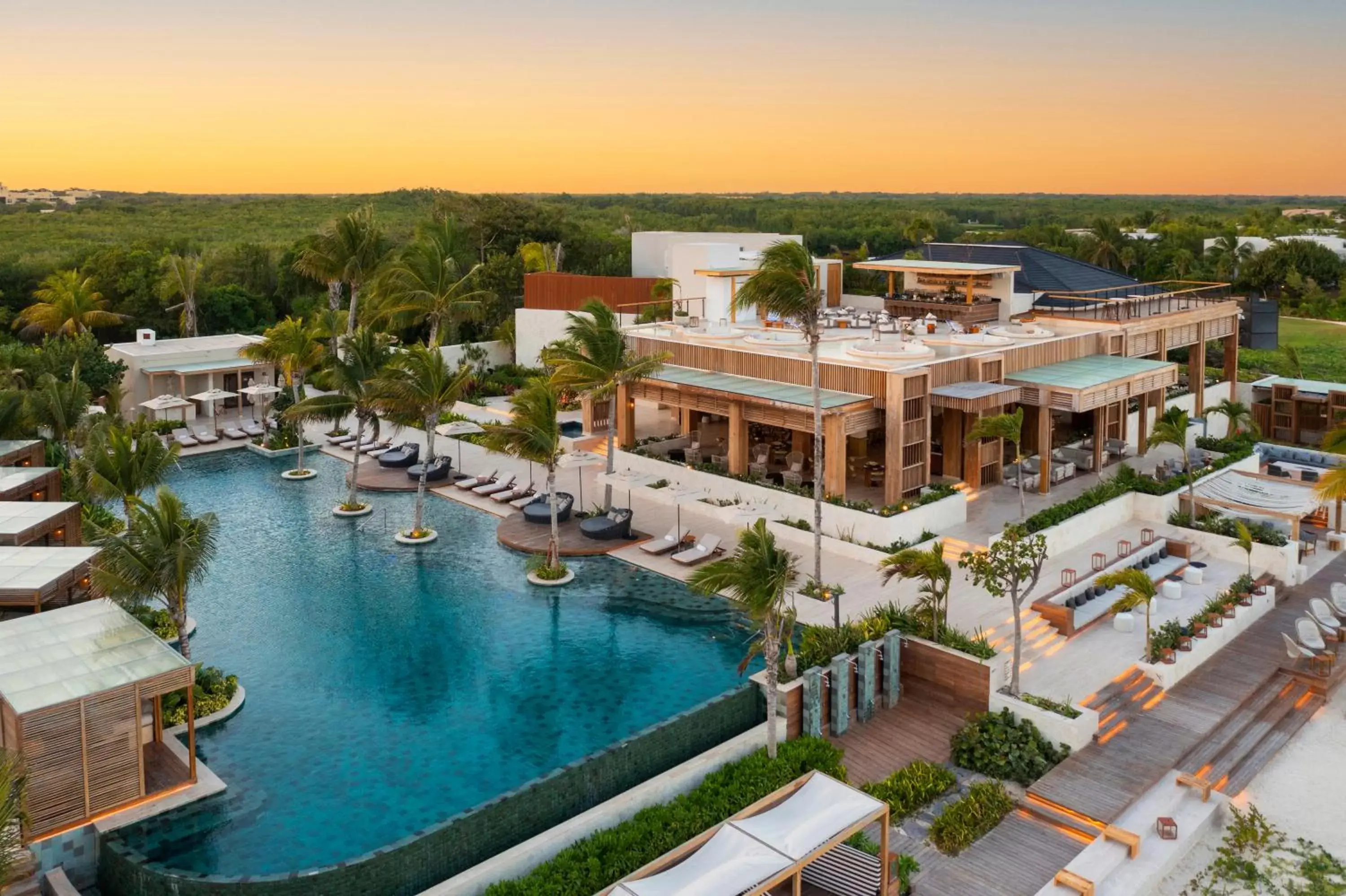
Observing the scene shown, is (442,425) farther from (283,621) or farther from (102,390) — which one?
(283,621)

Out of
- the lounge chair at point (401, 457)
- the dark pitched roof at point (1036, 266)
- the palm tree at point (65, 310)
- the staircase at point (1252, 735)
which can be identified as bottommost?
the staircase at point (1252, 735)

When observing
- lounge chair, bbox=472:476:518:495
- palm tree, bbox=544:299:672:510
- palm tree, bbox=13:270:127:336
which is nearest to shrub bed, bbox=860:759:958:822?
palm tree, bbox=544:299:672:510

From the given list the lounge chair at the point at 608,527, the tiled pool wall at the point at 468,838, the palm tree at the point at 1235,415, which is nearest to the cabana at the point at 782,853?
the tiled pool wall at the point at 468,838

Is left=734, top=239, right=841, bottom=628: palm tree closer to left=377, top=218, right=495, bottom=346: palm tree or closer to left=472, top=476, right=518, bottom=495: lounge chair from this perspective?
left=472, top=476, right=518, bottom=495: lounge chair

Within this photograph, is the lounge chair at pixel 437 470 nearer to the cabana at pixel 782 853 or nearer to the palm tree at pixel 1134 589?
the palm tree at pixel 1134 589

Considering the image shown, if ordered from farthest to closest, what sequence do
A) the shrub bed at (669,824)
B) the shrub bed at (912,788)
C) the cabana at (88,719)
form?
the shrub bed at (912,788) < the cabana at (88,719) < the shrub bed at (669,824)

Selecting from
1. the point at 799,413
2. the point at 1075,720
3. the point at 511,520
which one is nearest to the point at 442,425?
the point at 511,520

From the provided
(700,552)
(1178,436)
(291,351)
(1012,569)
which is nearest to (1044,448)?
(1178,436)
